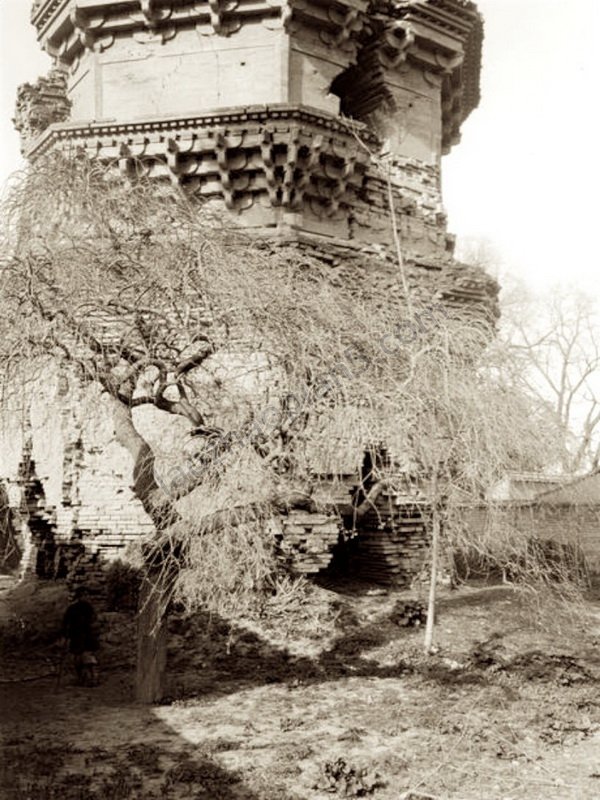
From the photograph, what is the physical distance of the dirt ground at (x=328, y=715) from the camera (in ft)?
17.6

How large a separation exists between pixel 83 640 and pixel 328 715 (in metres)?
2.83

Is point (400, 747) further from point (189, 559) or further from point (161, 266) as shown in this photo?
point (161, 266)

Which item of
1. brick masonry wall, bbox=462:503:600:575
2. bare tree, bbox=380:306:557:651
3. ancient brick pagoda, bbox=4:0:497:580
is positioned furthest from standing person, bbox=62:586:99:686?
brick masonry wall, bbox=462:503:600:575

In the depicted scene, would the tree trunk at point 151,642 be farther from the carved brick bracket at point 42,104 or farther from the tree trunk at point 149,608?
the carved brick bracket at point 42,104

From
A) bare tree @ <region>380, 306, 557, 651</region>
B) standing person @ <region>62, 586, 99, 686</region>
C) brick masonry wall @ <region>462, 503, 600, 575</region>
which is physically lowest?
standing person @ <region>62, 586, 99, 686</region>

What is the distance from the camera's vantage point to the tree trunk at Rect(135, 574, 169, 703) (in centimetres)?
707

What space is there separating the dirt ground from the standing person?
0.23 meters

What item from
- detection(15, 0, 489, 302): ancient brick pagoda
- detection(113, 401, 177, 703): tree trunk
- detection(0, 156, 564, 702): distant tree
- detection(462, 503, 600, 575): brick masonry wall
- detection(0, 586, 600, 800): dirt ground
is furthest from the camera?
detection(15, 0, 489, 302): ancient brick pagoda

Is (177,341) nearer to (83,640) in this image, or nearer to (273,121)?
(83,640)

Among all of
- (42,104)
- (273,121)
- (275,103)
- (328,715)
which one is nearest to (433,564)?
(328,715)

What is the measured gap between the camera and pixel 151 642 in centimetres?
712

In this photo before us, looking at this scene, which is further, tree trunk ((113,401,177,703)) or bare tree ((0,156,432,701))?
tree trunk ((113,401,177,703))

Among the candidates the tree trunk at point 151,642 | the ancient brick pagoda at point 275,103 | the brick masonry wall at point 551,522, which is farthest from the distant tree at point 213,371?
the ancient brick pagoda at point 275,103

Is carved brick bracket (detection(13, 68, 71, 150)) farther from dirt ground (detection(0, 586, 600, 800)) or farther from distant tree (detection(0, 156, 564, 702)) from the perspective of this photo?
dirt ground (detection(0, 586, 600, 800))
